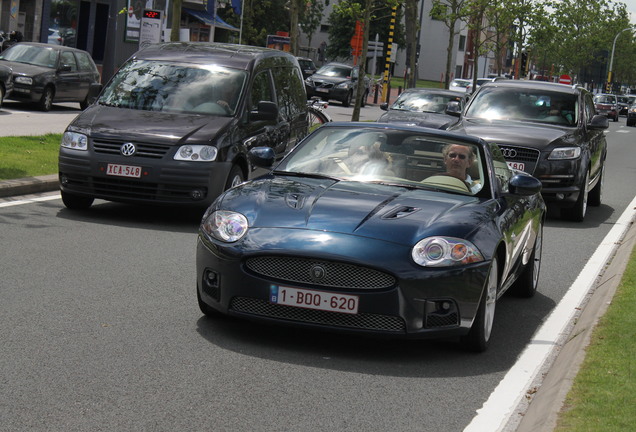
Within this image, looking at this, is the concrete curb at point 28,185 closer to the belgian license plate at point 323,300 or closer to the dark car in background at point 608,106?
the belgian license plate at point 323,300

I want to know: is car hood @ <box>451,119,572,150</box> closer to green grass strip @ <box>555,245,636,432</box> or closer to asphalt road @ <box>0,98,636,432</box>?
asphalt road @ <box>0,98,636,432</box>

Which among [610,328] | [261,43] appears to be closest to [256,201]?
[610,328]

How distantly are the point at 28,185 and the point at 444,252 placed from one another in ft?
25.9

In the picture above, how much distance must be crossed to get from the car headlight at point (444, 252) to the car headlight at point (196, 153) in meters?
5.69

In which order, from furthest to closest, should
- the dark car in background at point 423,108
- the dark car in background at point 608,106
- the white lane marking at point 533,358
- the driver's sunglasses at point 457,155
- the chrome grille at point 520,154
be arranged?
the dark car in background at point 608,106 → the dark car in background at point 423,108 → the chrome grille at point 520,154 → the driver's sunglasses at point 457,155 → the white lane marking at point 533,358

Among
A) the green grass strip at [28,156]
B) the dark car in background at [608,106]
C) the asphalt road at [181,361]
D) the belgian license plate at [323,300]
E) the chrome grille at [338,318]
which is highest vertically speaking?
the dark car in background at [608,106]

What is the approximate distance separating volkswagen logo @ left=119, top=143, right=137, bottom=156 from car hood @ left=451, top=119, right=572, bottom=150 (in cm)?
511

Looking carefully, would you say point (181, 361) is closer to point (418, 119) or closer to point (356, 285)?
point (356, 285)

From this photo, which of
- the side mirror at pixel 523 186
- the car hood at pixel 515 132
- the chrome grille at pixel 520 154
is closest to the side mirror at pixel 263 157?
the side mirror at pixel 523 186

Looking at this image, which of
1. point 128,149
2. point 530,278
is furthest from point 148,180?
point 530,278

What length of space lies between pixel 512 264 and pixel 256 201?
1.95m

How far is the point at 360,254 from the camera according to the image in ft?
20.9

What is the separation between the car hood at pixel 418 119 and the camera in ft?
77.8

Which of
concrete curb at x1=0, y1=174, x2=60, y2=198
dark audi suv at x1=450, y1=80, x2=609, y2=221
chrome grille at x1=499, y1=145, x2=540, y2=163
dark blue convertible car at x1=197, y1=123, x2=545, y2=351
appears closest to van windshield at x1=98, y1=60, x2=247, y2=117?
concrete curb at x1=0, y1=174, x2=60, y2=198
